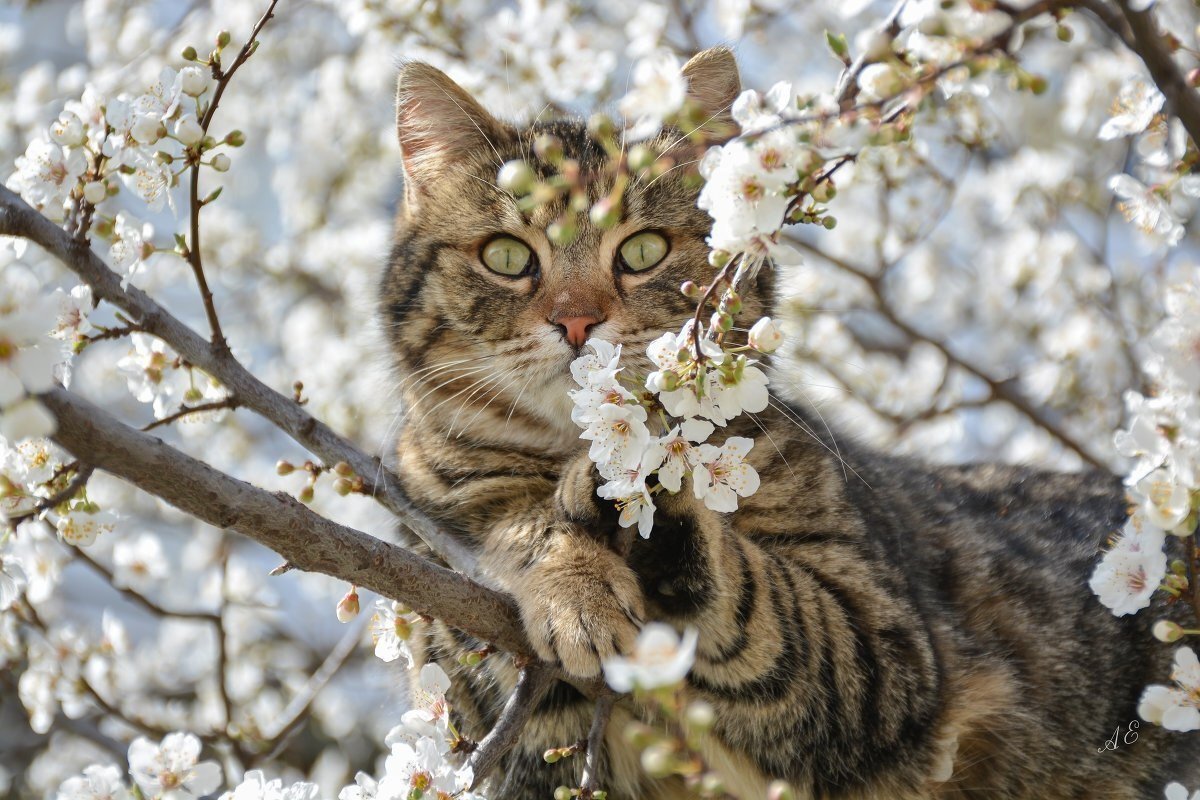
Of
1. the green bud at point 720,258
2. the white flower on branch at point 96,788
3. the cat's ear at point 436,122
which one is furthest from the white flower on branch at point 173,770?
the cat's ear at point 436,122

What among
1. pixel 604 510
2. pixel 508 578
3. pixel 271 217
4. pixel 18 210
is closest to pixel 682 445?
pixel 604 510

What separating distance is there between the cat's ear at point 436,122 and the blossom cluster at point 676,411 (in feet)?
3.91

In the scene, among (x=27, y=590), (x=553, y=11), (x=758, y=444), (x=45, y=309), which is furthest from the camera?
(x=553, y=11)

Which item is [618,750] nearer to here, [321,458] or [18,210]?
[321,458]

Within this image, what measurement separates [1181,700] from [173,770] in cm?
159

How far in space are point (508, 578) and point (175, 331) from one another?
695 millimetres

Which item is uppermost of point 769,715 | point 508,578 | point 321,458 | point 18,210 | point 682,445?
point 18,210

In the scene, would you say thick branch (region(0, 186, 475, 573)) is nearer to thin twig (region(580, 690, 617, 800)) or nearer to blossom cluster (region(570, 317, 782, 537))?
thin twig (region(580, 690, 617, 800))

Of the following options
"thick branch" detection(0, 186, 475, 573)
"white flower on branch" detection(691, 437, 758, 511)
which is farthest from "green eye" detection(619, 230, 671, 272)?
"white flower on branch" detection(691, 437, 758, 511)

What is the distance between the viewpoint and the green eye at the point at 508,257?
2.43 metres

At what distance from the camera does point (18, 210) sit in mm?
1634

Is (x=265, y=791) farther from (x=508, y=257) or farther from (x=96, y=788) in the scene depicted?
(x=508, y=257)

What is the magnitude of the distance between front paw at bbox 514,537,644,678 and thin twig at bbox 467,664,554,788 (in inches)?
1.9

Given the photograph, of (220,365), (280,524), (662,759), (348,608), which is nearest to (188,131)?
(220,365)
